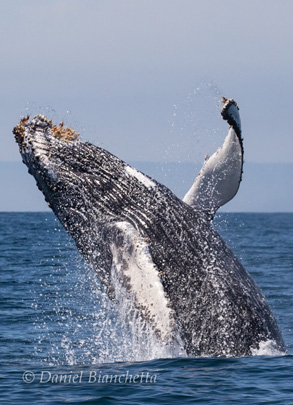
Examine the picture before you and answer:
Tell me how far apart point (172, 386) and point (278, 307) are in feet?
32.8

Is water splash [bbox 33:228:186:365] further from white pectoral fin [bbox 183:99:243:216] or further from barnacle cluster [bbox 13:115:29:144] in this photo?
barnacle cluster [bbox 13:115:29:144]

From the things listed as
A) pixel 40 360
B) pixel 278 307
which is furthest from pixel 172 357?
pixel 278 307

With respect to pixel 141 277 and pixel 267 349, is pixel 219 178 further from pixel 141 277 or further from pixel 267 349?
pixel 267 349

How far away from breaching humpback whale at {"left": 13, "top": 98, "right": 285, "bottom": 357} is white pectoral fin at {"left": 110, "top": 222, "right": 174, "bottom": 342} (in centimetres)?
1

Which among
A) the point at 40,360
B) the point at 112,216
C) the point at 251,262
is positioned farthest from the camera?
the point at 251,262

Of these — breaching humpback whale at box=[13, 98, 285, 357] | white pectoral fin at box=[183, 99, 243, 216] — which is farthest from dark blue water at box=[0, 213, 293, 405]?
white pectoral fin at box=[183, 99, 243, 216]

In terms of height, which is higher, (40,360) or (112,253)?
(112,253)

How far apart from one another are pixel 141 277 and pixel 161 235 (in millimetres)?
1242

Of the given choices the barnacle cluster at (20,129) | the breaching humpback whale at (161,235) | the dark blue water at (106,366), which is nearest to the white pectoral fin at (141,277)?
the breaching humpback whale at (161,235)

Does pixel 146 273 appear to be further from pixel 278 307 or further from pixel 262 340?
pixel 278 307

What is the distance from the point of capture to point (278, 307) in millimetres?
20000

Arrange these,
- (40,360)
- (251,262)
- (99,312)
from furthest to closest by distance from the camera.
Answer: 1. (251,262)
2. (99,312)
3. (40,360)

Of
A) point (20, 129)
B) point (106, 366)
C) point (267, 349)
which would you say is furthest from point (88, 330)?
point (267, 349)

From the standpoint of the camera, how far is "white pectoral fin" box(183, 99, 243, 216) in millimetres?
12602
